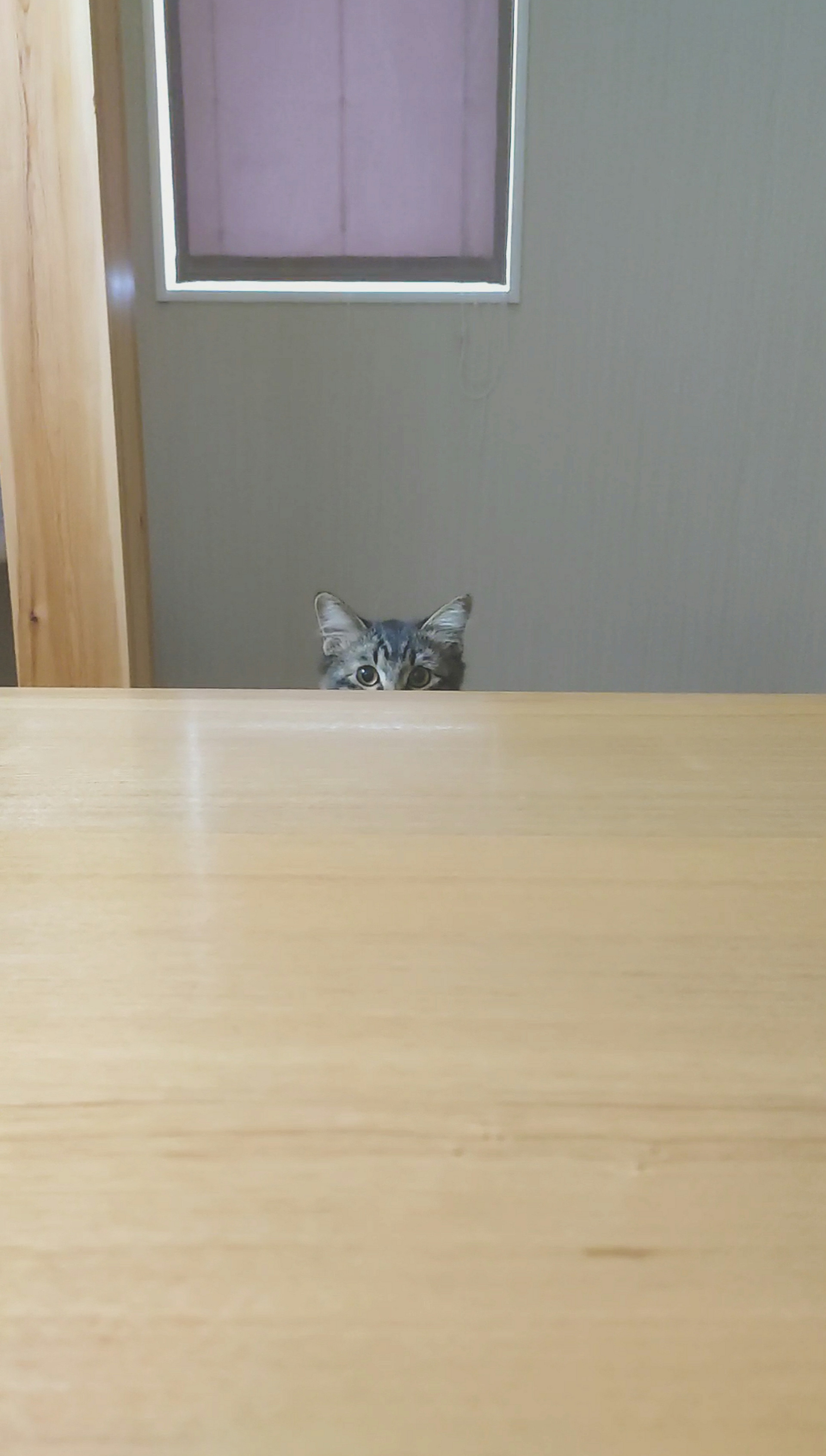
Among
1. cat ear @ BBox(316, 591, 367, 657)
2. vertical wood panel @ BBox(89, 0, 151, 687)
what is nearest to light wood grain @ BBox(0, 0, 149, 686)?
vertical wood panel @ BBox(89, 0, 151, 687)

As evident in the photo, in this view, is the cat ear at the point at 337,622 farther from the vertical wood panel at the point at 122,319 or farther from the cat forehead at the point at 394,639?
the vertical wood panel at the point at 122,319

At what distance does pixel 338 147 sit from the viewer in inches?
66.2

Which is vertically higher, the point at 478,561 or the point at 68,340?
the point at 68,340

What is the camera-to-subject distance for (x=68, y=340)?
0.86 meters

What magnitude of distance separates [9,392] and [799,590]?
1517 millimetres

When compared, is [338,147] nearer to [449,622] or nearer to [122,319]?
[449,622]

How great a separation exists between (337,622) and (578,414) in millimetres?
586

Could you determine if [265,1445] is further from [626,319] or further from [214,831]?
[626,319]

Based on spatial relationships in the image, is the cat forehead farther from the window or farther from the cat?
the window

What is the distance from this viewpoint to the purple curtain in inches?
64.0

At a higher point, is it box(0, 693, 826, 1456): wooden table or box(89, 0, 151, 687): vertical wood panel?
box(89, 0, 151, 687): vertical wood panel

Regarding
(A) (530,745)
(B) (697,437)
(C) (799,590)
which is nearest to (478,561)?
(B) (697,437)

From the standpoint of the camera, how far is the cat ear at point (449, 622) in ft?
5.34

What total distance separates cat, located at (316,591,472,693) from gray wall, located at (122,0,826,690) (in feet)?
0.87
